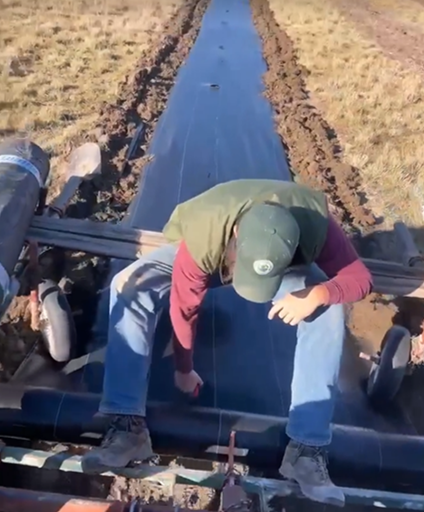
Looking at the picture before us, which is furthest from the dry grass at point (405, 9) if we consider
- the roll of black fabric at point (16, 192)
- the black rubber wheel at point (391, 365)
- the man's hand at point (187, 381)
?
the man's hand at point (187, 381)

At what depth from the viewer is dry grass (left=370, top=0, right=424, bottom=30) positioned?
634 inches

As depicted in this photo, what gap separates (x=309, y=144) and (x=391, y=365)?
12.0 feet

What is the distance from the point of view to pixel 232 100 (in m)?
7.80

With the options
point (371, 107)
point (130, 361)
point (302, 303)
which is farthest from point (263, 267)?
point (371, 107)

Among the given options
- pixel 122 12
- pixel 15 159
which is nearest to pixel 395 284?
pixel 15 159

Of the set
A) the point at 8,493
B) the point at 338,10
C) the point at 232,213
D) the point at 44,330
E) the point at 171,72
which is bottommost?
the point at 338,10

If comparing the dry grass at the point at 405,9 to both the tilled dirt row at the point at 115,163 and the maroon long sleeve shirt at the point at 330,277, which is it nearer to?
the tilled dirt row at the point at 115,163

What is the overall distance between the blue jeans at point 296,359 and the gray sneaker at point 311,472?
0.14ft

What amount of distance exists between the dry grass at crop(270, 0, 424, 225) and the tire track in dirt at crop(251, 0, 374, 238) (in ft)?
0.54

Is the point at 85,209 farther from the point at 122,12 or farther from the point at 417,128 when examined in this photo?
the point at 122,12

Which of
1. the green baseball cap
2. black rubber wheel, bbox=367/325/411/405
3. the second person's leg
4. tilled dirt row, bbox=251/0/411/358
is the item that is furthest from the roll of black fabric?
tilled dirt row, bbox=251/0/411/358

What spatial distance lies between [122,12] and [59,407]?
12980 mm

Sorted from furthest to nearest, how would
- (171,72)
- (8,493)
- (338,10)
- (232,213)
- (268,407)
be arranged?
(338,10) → (171,72) → (268,407) → (232,213) → (8,493)

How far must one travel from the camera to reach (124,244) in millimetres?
3768
